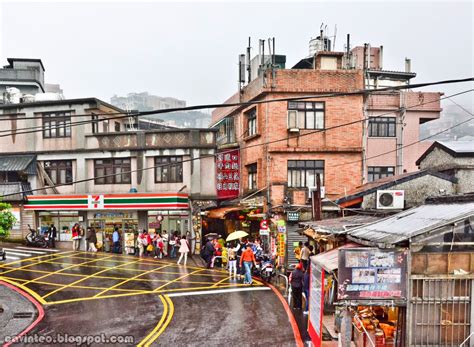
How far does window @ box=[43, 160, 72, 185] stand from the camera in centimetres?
2878

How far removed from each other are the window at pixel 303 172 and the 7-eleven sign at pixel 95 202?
1240 centimetres

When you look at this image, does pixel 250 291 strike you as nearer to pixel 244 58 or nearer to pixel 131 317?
pixel 131 317

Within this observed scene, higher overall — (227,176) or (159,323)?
(227,176)

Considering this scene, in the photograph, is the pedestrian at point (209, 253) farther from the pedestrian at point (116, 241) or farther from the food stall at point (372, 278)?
the food stall at point (372, 278)

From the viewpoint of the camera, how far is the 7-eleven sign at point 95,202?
27.1 metres

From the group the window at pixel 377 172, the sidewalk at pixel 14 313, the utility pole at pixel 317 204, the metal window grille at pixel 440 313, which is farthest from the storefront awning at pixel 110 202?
the metal window grille at pixel 440 313

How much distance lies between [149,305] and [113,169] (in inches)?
608

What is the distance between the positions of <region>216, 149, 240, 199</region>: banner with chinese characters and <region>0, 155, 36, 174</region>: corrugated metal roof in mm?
13147

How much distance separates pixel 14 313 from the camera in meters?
13.9

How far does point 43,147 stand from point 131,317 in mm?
19873

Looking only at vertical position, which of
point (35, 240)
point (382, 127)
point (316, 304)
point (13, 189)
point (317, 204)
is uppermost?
point (382, 127)

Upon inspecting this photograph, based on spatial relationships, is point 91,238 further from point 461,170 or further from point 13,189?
point 461,170

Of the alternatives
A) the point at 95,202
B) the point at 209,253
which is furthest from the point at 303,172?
the point at 95,202

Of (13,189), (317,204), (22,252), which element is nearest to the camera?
(317,204)
